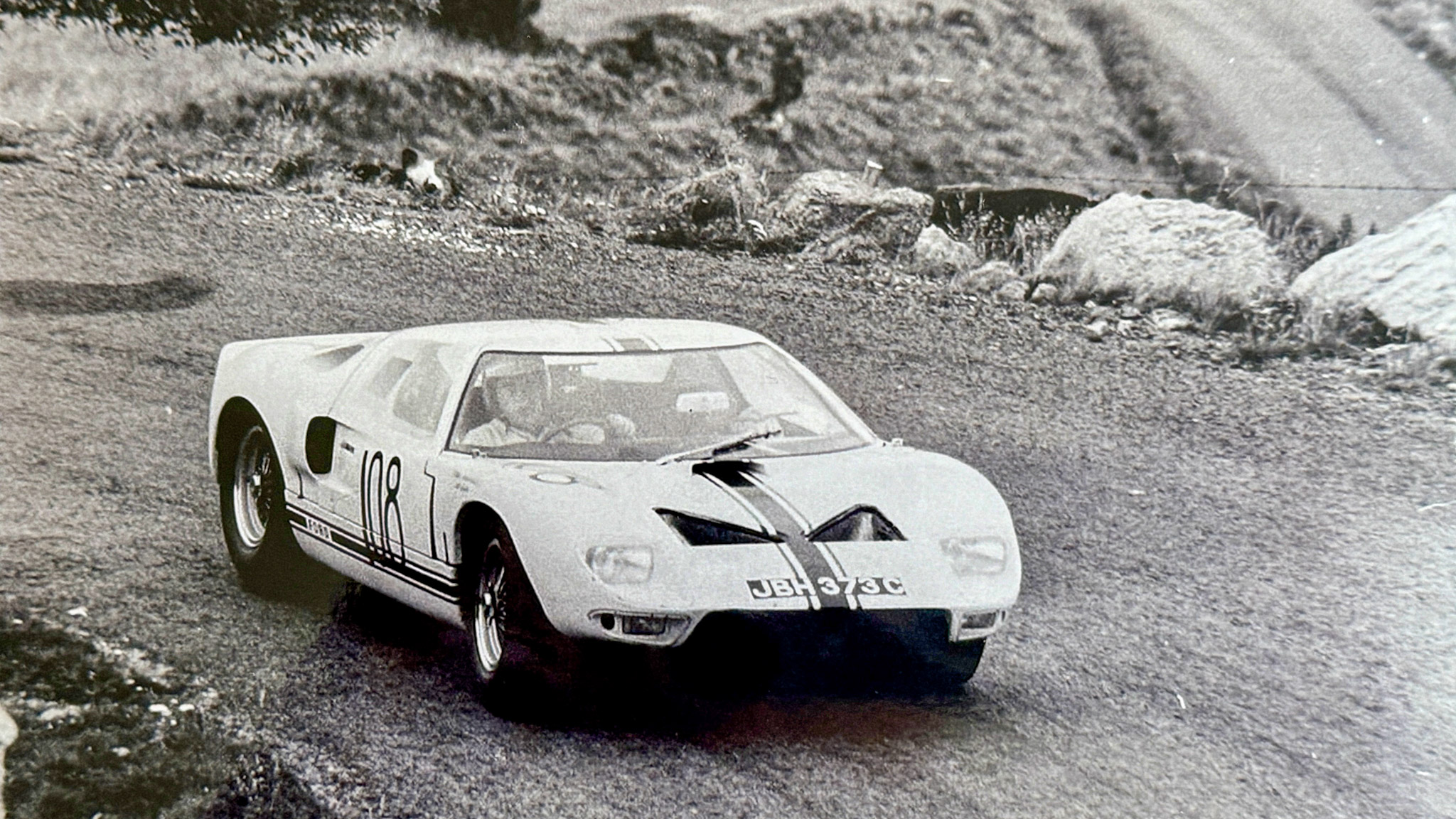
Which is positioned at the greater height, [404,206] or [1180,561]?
[404,206]

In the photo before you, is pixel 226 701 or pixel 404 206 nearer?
pixel 226 701

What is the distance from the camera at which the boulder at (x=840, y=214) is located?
10.7ft

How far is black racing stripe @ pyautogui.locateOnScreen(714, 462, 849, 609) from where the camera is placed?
2512 millimetres

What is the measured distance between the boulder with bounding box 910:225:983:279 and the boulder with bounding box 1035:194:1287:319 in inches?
6.9

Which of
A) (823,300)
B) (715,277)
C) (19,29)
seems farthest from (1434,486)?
(19,29)

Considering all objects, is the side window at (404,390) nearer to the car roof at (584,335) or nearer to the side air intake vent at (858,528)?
the car roof at (584,335)

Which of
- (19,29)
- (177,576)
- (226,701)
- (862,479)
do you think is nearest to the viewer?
(862,479)

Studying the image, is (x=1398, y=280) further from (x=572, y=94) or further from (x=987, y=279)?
(x=572, y=94)

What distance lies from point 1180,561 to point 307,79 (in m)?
2.38

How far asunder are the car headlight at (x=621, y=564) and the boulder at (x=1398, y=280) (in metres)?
1.63

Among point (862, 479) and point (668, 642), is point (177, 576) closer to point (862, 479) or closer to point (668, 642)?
point (668, 642)

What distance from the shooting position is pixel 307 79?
11.1 feet

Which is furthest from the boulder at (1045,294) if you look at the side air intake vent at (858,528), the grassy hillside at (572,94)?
the side air intake vent at (858,528)

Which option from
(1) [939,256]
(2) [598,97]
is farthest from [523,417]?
(1) [939,256]
